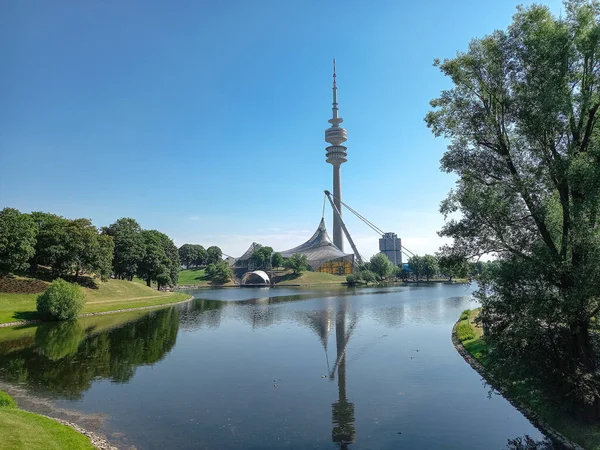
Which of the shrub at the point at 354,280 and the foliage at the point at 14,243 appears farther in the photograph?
the shrub at the point at 354,280

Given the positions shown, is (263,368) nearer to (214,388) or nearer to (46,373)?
(214,388)

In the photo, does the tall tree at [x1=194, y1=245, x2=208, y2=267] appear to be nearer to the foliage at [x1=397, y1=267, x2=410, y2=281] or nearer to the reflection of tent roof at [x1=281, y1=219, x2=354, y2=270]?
the reflection of tent roof at [x1=281, y1=219, x2=354, y2=270]

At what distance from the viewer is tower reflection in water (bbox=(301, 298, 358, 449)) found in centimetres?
1424

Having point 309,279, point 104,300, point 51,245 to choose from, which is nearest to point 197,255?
point 309,279

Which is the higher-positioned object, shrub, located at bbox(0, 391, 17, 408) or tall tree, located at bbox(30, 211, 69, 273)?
tall tree, located at bbox(30, 211, 69, 273)

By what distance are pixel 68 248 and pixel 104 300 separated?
8.82 meters

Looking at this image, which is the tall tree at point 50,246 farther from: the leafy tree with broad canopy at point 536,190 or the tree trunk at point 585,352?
the tree trunk at point 585,352

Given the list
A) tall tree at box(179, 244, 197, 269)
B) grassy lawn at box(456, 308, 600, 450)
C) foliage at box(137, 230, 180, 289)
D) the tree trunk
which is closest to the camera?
grassy lawn at box(456, 308, 600, 450)

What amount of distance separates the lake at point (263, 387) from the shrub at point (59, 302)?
354cm

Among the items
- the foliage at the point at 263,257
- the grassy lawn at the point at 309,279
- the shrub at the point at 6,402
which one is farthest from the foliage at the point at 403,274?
the shrub at the point at 6,402

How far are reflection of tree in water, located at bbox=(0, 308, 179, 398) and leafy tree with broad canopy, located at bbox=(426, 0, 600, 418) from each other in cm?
1964

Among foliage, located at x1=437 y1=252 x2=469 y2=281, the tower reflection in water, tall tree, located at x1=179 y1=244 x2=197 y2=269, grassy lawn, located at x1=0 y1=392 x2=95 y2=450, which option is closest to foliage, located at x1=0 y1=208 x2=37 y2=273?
the tower reflection in water

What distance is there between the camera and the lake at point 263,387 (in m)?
14.2

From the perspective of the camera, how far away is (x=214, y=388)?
1948cm
